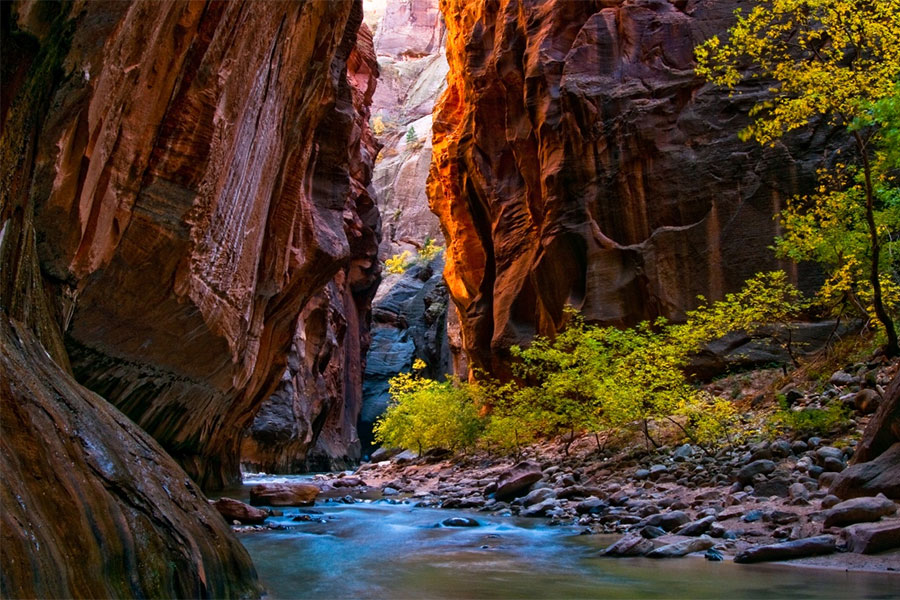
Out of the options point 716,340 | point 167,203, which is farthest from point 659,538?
point 716,340

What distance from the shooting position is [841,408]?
12539 millimetres

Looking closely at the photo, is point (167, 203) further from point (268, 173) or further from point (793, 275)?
point (793, 275)

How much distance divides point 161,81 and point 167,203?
6.01 feet

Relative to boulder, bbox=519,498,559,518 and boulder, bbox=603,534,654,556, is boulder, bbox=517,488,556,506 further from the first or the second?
boulder, bbox=603,534,654,556

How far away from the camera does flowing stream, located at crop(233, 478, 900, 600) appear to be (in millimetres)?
6738

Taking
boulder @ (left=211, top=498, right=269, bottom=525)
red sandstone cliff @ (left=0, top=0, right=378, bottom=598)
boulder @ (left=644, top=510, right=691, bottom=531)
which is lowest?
boulder @ (left=644, top=510, right=691, bottom=531)

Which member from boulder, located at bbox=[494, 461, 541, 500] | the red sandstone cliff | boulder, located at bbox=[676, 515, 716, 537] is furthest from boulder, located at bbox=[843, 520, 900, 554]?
boulder, located at bbox=[494, 461, 541, 500]

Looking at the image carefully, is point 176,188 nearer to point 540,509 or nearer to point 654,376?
point 540,509

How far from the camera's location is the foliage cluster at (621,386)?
15391mm

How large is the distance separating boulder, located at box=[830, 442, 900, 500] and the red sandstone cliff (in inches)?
303

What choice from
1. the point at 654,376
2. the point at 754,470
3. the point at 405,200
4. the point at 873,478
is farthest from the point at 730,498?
the point at 405,200

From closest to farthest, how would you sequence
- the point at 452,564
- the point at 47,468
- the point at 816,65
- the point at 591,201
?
the point at 47,468 < the point at 452,564 < the point at 816,65 < the point at 591,201

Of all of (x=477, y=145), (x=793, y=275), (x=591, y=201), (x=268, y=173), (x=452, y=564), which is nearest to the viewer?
(x=452, y=564)

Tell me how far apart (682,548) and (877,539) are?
7.14ft
